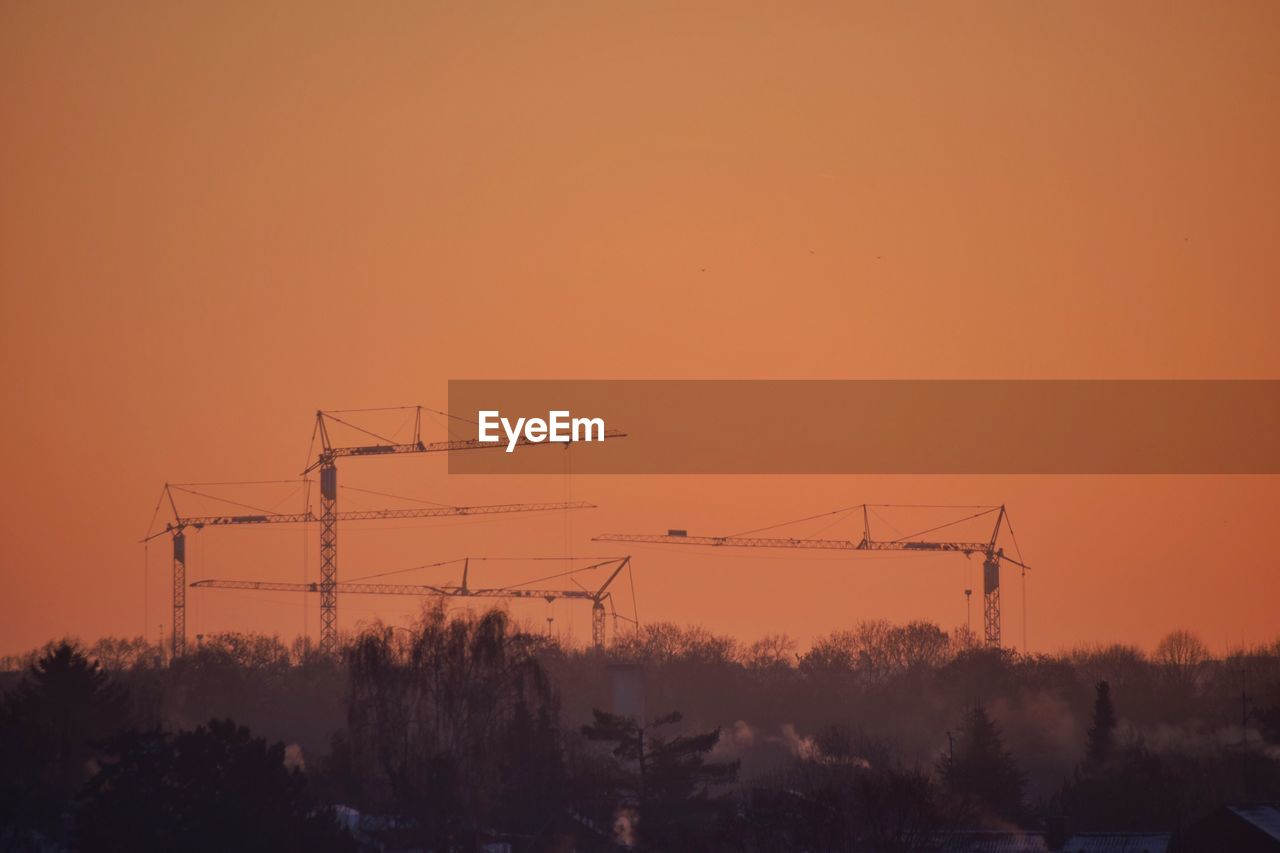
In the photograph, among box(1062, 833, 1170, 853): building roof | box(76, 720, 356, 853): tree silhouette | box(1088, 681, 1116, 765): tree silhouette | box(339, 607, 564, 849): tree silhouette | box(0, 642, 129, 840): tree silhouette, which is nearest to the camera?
box(76, 720, 356, 853): tree silhouette

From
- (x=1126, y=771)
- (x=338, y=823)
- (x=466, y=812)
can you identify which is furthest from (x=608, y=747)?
(x=338, y=823)

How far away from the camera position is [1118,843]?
108 m

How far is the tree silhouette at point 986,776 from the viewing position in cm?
12912

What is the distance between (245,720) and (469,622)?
64.2 metres

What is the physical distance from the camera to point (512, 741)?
115125 mm

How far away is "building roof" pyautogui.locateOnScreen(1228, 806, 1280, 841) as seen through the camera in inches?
3716

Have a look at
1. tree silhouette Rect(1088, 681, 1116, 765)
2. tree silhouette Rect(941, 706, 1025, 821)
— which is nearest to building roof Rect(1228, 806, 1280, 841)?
tree silhouette Rect(941, 706, 1025, 821)

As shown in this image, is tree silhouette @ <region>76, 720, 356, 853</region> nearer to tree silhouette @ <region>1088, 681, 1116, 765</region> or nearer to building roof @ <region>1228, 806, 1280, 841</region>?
building roof @ <region>1228, 806, 1280, 841</region>

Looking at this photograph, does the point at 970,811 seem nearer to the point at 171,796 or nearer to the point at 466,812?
the point at 466,812

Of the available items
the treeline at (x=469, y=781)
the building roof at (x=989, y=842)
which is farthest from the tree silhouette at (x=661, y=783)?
the building roof at (x=989, y=842)

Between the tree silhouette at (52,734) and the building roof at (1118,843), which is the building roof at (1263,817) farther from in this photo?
the tree silhouette at (52,734)

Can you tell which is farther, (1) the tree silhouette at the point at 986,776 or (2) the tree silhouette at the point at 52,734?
(1) the tree silhouette at the point at 986,776

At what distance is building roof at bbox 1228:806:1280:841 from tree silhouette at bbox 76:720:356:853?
33645 millimetres

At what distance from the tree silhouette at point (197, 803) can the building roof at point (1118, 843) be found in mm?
31539
